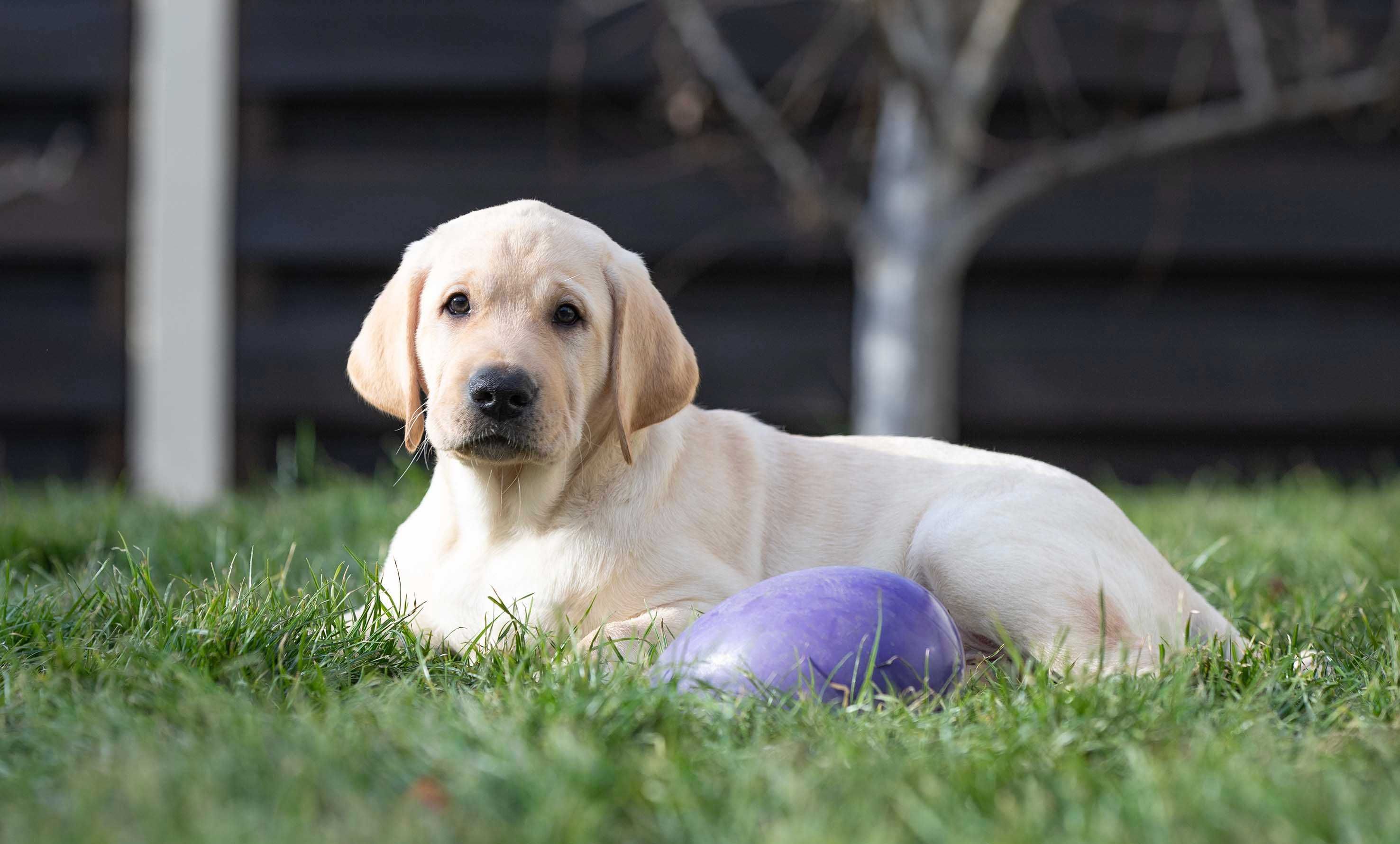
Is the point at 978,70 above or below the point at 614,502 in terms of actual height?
above

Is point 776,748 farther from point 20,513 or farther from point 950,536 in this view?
point 20,513

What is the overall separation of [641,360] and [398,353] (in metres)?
0.53

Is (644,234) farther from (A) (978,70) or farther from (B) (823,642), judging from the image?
(B) (823,642)

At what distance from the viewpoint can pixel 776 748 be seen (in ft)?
6.12

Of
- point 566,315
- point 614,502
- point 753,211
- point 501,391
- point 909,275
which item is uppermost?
point 753,211

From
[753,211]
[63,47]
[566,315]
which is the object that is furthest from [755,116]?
[63,47]

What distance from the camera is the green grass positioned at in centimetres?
152

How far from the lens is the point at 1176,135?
546 cm

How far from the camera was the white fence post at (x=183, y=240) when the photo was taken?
6.50 m

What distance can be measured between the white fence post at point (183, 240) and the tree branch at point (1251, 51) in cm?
475

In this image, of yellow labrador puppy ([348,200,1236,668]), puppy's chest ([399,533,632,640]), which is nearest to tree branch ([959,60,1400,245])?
yellow labrador puppy ([348,200,1236,668])

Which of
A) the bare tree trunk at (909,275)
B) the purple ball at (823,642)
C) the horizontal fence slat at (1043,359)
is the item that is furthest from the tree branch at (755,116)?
the purple ball at (823,642)

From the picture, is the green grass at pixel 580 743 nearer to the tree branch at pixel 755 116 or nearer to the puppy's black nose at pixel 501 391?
the puppy's black nose at pixel 501 391

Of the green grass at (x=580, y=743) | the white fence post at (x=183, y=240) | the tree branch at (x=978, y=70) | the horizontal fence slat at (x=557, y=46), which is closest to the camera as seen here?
Answer: the green grass at (x=580, y=743)
